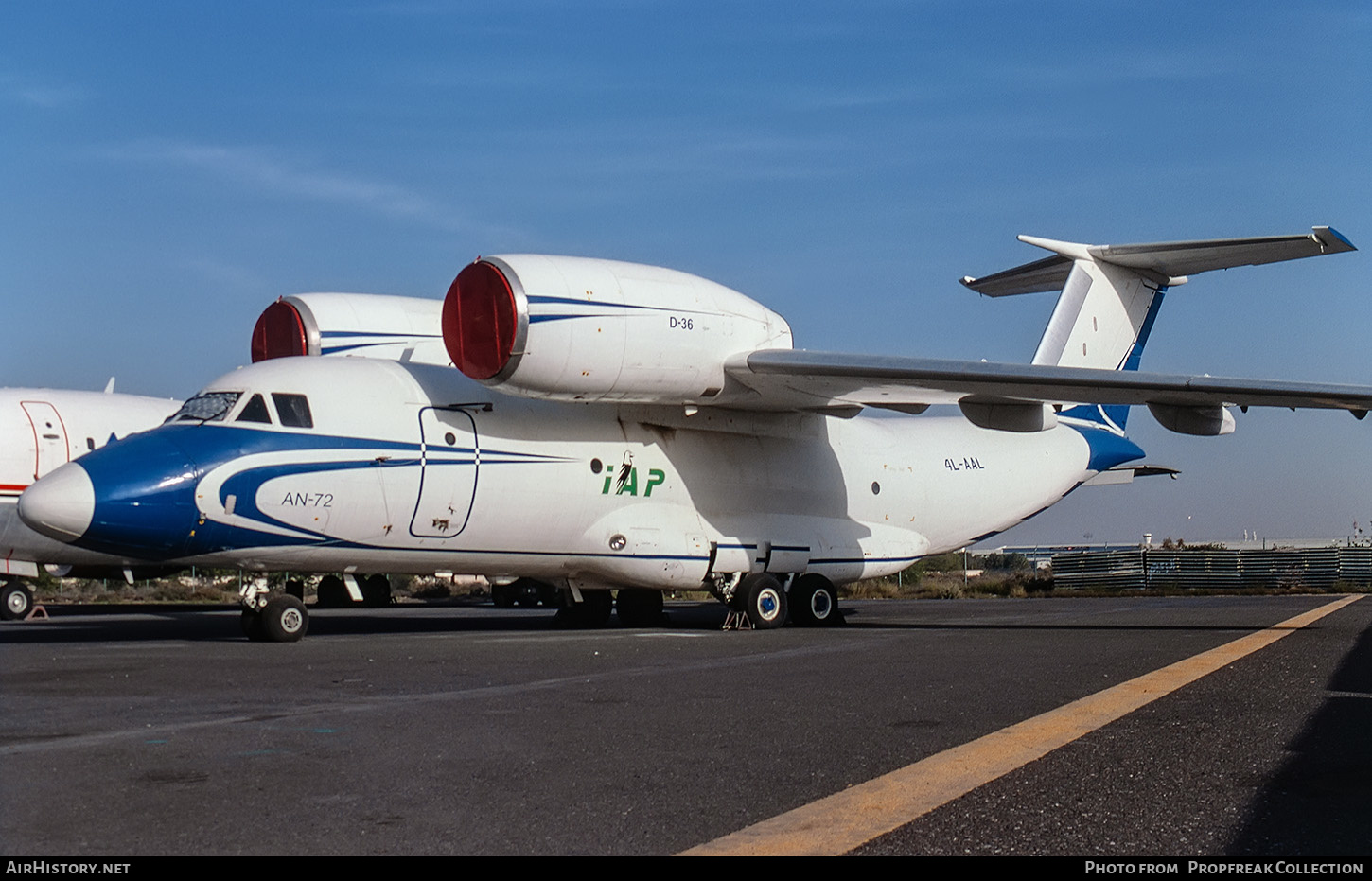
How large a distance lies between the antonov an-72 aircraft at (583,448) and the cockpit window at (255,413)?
0.7 inches

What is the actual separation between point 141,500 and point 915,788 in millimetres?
8400

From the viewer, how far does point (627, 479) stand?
13.8 m

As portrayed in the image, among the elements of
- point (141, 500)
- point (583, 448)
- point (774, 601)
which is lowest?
point (774, 601)

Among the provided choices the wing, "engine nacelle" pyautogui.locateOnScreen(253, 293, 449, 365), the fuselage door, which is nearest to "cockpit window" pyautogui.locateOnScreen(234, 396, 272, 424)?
"engine nacelle" pyautogui.locateOnScreen(253, 293, 449, 365)

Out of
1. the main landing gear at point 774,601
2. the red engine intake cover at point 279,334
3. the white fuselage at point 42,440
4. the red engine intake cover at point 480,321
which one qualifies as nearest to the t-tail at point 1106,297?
the main landing gear at point 774,601

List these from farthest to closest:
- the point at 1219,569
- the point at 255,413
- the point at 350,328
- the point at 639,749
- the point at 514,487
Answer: the point at 1219,569, the point at 350,328, the point at 514,487, the point at 255,413, the point at 639,749

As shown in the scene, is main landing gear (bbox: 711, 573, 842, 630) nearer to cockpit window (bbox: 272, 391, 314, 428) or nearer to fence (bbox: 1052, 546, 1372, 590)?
cockpit window (bbox: 272, 391, 314, 428)

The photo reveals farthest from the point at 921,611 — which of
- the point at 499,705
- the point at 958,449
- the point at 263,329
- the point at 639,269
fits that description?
the point at 499,705

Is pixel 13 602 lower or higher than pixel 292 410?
lower

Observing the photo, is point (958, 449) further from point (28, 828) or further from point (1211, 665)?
point (28, 828)

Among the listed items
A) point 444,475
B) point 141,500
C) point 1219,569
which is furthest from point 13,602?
point 1219,569

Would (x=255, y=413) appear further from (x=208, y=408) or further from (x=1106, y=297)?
(x=1106, y=297)
